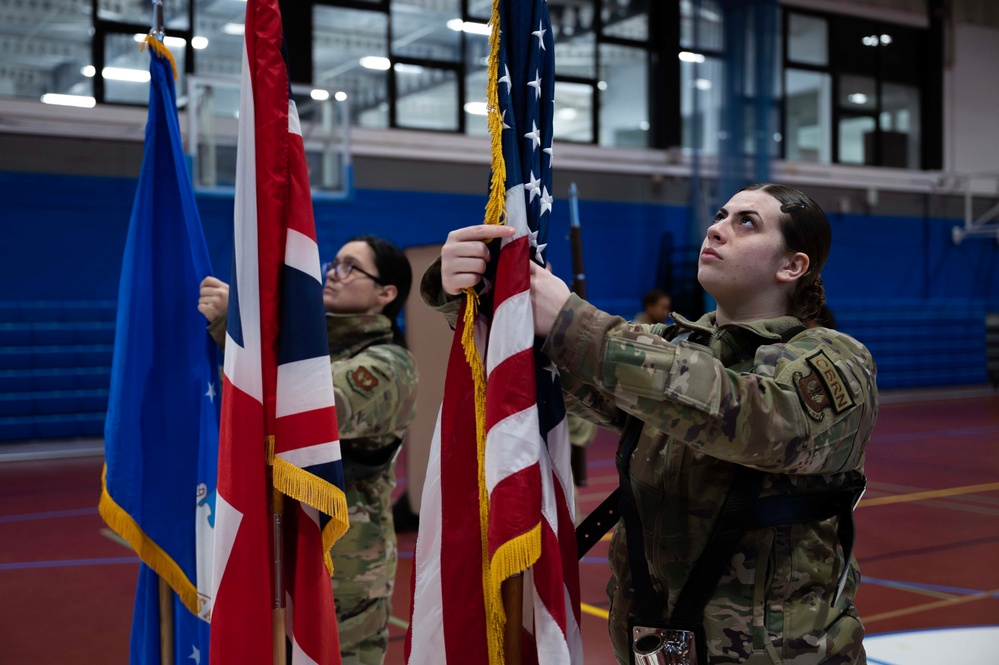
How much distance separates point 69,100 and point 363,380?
8.31m

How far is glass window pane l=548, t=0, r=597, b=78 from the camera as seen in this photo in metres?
12.7

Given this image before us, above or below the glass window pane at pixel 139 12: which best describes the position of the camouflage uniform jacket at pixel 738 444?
below

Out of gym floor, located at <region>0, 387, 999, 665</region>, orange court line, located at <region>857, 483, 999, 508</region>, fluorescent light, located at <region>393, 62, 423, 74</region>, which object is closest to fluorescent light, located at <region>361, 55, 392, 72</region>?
fluorescent light, located at <region>393, 62, 423, 74</region>

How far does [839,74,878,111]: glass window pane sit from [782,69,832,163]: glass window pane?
295 millimetres

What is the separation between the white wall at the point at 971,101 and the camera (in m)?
15.3

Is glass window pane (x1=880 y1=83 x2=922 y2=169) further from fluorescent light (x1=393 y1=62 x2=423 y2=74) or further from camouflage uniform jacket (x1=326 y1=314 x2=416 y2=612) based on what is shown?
camouflage uniform jacket (x1=326 y1=314 x2=416 y2=612)

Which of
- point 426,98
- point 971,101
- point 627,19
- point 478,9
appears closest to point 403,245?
point 426,98

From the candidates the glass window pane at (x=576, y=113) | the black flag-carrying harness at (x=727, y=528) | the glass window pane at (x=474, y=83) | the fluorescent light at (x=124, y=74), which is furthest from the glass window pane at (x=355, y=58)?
the black flag-carrying harness at (x=727, y=528)

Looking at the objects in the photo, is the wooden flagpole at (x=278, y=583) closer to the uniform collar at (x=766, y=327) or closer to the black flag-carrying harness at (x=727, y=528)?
the black flag-carrying harness at (x=727, y=528)

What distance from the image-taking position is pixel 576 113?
12.8m

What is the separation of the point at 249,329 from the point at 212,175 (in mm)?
7240

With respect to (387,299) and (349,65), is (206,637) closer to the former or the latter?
(387,299)

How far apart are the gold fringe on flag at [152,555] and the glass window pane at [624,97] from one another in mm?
11286

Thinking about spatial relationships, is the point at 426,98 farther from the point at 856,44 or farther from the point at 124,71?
the point at 856,44
